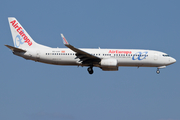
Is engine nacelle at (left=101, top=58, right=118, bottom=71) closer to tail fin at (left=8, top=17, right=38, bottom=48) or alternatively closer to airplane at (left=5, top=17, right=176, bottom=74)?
airplane at (left=5, top=17, right=176, bottom=74)

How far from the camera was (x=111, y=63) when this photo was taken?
52750mm

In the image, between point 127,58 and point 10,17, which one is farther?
point 10,17

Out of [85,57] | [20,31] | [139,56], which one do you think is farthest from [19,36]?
[139,56]

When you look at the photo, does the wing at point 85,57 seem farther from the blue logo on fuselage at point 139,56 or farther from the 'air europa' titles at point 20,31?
the 'air europa' titles at point 20,31

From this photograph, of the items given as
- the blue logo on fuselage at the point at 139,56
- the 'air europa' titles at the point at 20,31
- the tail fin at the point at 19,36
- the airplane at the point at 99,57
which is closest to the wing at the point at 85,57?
the airplane at the point at 99,57

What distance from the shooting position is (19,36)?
57969 millimetres

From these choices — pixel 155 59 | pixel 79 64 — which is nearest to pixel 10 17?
pixel 79 64

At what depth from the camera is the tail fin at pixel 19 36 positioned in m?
57.2

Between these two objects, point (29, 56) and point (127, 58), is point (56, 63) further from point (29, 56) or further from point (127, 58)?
point (127, 58)

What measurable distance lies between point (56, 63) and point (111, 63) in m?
8.61

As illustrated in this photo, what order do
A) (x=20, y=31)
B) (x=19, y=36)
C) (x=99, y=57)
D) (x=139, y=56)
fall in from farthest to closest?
(x=20, y=31) < (x=19, y=36) < (x=99, y=57) < (x=139, y=56)

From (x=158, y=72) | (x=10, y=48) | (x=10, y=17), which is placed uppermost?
(x=10, y=17)

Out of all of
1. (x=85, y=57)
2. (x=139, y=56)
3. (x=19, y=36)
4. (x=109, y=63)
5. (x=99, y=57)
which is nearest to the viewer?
(x=109, y=63)

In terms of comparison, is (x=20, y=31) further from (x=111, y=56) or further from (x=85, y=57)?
(x=111, y=56)
